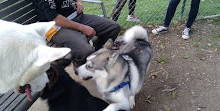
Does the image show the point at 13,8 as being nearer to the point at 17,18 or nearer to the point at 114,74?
the point at 17,18

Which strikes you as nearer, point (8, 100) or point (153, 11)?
point (8, 100)

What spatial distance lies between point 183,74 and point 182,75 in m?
0.03

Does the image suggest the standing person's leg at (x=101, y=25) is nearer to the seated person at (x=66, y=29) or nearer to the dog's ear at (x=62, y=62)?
the seated person at (x=66, y=29)

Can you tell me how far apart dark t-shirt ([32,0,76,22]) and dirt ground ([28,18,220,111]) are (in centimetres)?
108

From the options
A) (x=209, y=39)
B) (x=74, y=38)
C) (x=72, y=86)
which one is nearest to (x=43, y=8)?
(x=74, y=38)

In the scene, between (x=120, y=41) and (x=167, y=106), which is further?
(x=120, y=41)

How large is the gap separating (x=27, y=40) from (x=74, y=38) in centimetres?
114

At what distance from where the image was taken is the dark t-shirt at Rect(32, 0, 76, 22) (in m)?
2.07

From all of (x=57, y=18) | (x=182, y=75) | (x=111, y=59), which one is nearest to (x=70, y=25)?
(x=57, y=18)

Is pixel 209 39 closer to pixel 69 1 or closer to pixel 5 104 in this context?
pixel 69 1

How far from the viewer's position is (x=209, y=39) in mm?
3596

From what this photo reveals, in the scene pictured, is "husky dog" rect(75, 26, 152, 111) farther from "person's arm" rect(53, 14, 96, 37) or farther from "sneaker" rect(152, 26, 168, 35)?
"sneaker" rect(152, 26, 168, 35)

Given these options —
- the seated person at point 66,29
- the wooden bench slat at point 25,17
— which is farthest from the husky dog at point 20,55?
the wooden bench slat at point 25,17

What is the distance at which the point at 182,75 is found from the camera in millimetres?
2861
